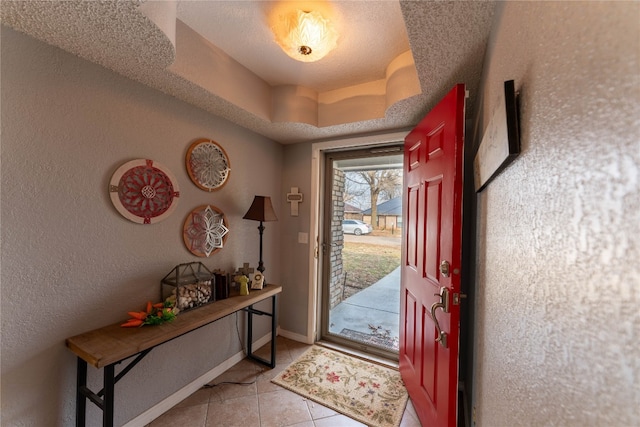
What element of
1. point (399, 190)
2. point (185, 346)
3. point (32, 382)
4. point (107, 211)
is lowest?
point (185, 346)

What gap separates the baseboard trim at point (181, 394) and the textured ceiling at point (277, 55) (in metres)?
2.15

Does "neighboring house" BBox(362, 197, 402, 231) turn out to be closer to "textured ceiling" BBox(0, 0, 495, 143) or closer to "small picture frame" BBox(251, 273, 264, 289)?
"textured ceiling" BBox(0, 0, 495, 143)

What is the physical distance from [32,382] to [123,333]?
0.38 m

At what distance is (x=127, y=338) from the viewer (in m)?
1.36

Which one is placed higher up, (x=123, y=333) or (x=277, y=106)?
(x=277, y=106)

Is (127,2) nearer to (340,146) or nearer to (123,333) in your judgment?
(123,333)

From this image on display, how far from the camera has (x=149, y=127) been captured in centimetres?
166

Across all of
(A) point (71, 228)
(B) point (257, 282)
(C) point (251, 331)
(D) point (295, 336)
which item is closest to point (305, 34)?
(A) point (71, 228)

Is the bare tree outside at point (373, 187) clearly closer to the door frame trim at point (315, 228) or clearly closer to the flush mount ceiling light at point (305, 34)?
the door frame trim at point (315, 228)

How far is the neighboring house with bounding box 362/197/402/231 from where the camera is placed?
7.81ft

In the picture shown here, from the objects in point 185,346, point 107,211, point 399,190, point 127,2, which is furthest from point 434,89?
point 185,346

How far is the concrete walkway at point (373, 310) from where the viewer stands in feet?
8.08

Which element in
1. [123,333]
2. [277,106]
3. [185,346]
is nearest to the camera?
[123,333]

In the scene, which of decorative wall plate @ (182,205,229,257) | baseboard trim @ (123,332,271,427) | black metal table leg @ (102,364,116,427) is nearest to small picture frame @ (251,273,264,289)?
decorative wall plate @ (182,205,229,257)
